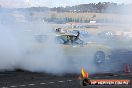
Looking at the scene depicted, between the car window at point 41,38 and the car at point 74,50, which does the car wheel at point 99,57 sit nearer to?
the car at point 74,50

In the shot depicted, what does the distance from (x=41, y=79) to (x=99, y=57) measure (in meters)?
4.38

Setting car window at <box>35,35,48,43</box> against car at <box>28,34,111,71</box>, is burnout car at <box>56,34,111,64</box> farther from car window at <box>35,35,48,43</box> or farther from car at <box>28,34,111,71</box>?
car window at <box>35,35,48,43</box>

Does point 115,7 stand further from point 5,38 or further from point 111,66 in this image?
point 5,38

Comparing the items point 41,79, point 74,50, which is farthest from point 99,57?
point 41,79

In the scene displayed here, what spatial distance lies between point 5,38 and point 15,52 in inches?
25.3

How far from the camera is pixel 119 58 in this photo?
1723 centimetres

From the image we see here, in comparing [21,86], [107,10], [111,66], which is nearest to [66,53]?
[111,66]

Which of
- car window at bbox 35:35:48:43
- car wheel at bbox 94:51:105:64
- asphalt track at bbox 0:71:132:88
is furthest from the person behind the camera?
car wheel at bbox 94:51:105:64

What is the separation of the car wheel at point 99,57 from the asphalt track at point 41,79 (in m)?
2.40

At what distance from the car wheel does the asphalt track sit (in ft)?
7.86

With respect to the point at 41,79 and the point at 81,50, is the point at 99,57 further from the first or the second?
the point at 41,79

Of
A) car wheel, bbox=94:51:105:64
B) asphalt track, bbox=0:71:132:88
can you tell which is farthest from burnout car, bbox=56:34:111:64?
asphalt track, bbox=0:71:132:88

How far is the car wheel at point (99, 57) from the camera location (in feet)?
48.8

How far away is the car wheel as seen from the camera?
1488cm
